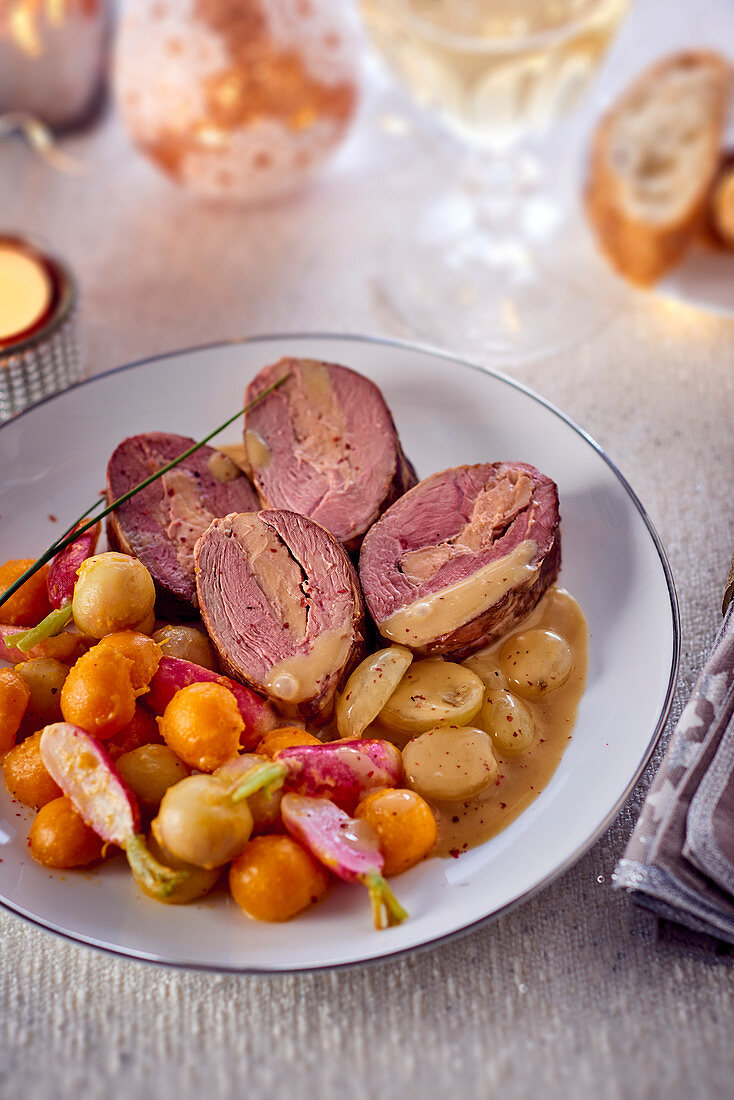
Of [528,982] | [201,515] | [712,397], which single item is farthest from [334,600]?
[712,397]

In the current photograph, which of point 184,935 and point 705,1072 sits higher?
point 184,935

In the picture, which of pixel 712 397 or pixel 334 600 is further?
pixel 712 397

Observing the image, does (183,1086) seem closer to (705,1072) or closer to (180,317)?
(705,1072)

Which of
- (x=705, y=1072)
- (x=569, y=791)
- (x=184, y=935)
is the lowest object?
(x=705, y=1072)

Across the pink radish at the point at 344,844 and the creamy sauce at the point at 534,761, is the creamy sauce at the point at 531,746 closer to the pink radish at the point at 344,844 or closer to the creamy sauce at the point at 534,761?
the creamy sauce at the point at 534,761

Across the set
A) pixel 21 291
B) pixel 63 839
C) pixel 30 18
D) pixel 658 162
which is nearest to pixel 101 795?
pixel 63 839

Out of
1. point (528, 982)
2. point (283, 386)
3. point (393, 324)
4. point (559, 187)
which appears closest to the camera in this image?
point (528, 982)
